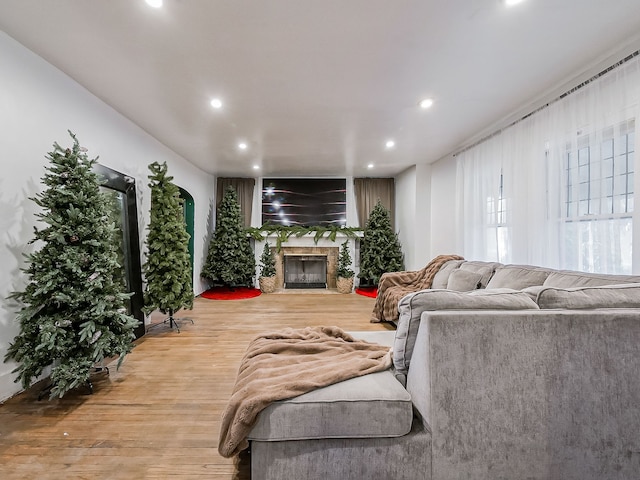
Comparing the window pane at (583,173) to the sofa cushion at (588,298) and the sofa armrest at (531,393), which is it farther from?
the sofa armrest at (531,393)

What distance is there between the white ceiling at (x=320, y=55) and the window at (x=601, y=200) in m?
0.66

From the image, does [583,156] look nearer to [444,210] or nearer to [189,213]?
[444,210]

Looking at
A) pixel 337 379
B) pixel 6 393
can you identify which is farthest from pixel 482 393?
pixel 6 393

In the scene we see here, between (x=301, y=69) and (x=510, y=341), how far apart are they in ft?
7.94

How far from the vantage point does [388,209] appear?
279 inches

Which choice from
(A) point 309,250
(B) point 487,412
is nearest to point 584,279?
(B) point 487,412

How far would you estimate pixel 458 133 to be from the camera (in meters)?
4.14

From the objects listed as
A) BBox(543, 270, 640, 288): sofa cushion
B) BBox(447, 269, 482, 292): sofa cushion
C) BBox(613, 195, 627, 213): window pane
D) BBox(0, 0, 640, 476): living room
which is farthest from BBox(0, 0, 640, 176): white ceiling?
BBox(447, 269, 482, 292): sofa cushion

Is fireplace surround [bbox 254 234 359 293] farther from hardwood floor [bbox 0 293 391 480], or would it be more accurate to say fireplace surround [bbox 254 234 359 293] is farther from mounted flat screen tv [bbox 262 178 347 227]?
hardwood floor [bbox 0 293 391 480]

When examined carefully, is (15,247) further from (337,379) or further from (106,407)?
(337,379)

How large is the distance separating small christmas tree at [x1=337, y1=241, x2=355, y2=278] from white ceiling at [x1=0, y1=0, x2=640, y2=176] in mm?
3323

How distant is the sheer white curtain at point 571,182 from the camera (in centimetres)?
232

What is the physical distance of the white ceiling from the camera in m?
1.88

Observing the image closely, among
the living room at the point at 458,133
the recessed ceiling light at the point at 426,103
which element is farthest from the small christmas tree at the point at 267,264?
the recessed ceiling light at the point at 426,103
